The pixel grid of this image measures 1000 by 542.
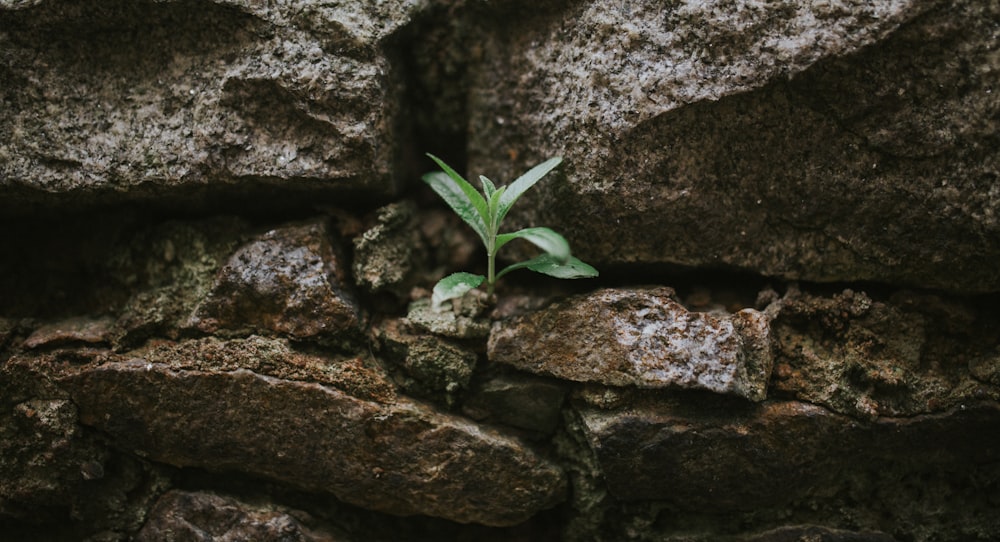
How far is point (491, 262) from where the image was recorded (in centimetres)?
137

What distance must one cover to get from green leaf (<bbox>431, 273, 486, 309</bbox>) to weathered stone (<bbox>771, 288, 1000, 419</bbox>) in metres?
0.63

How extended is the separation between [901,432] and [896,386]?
0.09m

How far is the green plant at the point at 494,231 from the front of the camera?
1.25 meters

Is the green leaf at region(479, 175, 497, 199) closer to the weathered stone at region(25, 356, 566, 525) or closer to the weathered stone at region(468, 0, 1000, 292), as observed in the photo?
the weathered stone at region(468, 0, 1000, 292)

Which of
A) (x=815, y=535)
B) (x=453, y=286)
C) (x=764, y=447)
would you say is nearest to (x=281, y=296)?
(x=453, y=286)

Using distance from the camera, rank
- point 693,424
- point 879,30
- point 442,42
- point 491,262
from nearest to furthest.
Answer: point 879,30 < point 693,424 < point 491,262 < point 442,42

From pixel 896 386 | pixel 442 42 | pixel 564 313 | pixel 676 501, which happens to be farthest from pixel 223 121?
pixel 896 386

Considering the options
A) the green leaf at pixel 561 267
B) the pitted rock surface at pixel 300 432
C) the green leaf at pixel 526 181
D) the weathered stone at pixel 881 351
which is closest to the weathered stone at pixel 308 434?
the pitted rock surface at pixel 300 432

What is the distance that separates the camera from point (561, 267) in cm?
132

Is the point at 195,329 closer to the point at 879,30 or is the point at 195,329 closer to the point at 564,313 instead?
the point at 564,313

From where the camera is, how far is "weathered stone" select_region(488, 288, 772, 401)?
1.24 m

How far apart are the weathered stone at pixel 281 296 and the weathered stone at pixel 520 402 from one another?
31 cm

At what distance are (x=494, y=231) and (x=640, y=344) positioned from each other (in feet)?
1.22

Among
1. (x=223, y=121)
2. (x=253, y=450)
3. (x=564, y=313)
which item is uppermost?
(x=223, y=121)
